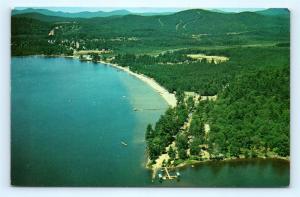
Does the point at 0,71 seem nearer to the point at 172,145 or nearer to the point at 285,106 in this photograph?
the point at 172,145

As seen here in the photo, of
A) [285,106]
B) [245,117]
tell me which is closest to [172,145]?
[245,117]

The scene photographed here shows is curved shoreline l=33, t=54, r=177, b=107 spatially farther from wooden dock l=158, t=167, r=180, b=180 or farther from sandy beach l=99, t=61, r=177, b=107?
wooden dock l=158, t=167, r=180, b=180

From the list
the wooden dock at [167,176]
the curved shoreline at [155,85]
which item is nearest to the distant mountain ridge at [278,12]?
the curved shoreline at [155,85]

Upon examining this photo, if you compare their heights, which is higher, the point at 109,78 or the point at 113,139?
the point at 109,78

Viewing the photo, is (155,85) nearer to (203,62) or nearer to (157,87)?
(157,87)

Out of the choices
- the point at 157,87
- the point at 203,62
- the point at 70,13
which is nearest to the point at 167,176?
the point at 157,87

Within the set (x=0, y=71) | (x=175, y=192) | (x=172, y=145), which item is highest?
(x=0, y=71)
